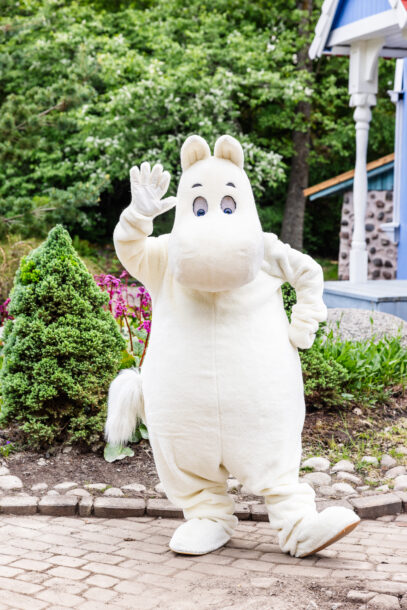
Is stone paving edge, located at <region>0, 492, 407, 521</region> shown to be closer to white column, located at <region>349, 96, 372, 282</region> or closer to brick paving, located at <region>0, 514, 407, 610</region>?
brick paving, located at <region>0, 514, 407, 610</region>

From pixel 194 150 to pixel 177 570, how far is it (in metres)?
1.71

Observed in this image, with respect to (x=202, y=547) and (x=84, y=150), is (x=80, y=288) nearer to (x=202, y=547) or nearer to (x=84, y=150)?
(x=202, y=547)

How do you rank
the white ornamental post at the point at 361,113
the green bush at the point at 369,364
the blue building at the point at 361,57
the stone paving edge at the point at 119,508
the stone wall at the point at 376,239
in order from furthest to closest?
1. the stone wall at the point at 376,239
2. the white ornamental post at the point at 361,113
3. the blue building at the point at 361,57
4. the green bush at the point at 369,364
5. the stone paving edge at the point at 119,508

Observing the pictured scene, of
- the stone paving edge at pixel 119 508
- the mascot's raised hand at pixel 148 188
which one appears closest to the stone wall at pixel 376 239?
the stone paving edge at pixel 119 508

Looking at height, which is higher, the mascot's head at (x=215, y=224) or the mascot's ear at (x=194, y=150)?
the mascot's ear at (x=194, y=150)

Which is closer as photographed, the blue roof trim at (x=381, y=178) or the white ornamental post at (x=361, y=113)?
the white ornamental post at (x=361, y=113)

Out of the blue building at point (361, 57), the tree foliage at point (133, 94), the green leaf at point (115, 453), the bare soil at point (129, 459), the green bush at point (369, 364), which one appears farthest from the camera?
the tree foliage at point (133, 94)

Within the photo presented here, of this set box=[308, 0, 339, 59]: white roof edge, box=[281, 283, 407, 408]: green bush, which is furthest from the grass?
box=[308, 0, 339, 59]: white roof edge

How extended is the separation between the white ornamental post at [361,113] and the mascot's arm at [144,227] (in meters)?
7.16

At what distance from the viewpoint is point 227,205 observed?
296 centimetres

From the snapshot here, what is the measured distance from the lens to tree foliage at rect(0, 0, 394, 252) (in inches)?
481

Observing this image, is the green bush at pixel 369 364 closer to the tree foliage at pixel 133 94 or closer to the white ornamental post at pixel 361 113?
the white ornamental post at pixel 361 113

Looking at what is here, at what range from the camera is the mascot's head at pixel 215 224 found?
279 centimetres

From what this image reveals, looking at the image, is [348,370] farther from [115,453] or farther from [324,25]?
[324,25]
